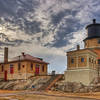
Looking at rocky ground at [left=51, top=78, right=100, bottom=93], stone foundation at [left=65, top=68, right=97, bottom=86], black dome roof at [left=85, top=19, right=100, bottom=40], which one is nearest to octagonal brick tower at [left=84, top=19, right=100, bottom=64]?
black dome roof at [left=85, top=19, right=100, bottom=40]

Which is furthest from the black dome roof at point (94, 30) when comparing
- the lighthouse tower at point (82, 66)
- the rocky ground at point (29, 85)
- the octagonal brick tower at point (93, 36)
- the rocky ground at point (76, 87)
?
the rocky ground at point (29, 85)

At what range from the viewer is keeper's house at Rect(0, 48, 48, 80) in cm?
3700

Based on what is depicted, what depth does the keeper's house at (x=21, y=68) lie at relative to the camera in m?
37.0

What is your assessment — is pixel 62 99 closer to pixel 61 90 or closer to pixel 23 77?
pixel 61 90

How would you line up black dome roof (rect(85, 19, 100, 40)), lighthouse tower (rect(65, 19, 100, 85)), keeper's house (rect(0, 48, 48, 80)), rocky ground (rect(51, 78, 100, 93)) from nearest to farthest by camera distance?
1. rocky ground (rect(51, 78, 100, 93))
2. lighthouse tower (rect(65, 19, 100, 85))
3. keeper's house (rect(0, 48, 48, 80))
4. black dome roof (rect(85, 19, 100, 40))

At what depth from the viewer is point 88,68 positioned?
2802 cm

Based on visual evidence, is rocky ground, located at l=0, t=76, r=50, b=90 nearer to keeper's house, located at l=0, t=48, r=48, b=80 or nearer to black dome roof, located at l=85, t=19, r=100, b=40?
keeper's house, located at l=0, t=48, r=48, b=80

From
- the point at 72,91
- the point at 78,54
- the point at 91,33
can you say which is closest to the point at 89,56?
the point at 78,54

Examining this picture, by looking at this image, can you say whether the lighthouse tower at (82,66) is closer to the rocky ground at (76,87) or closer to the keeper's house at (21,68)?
the rocky ground at (76,87)

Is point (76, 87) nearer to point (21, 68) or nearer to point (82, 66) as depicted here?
point (82, 66)

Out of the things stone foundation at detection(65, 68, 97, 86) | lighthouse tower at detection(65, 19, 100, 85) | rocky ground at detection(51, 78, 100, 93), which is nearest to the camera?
rocky ground at detection(51, 78, 100, 93)

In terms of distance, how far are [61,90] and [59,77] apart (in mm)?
5910

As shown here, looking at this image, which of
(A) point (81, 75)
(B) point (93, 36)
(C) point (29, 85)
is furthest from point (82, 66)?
(B) point (93, 36)

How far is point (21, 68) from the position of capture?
37.5 m
